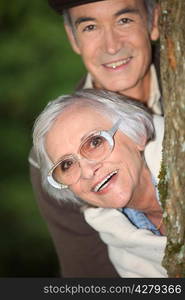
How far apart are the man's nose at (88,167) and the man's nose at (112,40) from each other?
1.65ft

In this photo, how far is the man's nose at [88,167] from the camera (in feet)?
5.57

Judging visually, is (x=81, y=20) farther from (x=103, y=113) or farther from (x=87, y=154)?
(x=87, y=154)

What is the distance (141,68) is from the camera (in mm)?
2102

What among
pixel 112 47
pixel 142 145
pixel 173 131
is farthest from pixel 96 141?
pixel 112 47

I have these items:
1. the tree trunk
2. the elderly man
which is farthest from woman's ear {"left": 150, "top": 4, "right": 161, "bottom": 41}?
the tree trunk

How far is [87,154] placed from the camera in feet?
5.59

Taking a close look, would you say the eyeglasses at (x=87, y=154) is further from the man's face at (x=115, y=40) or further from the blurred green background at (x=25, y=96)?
the blurred green background at (x=25, y=96)

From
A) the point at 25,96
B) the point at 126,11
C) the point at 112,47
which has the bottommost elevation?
the point at 25,96

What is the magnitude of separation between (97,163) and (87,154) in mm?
38

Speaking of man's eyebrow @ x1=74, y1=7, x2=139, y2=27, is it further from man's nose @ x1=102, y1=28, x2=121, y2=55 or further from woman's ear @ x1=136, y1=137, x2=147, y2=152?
woman's ear @ x1=136, y1=137, x2=147, y2=152

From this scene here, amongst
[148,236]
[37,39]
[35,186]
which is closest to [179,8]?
[148,236]

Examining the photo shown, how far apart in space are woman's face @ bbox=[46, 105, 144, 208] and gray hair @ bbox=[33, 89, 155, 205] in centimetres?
2

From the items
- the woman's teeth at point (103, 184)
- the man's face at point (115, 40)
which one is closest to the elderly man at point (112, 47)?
the man's face at point (115, 40)

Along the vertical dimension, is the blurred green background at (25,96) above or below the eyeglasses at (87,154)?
below
